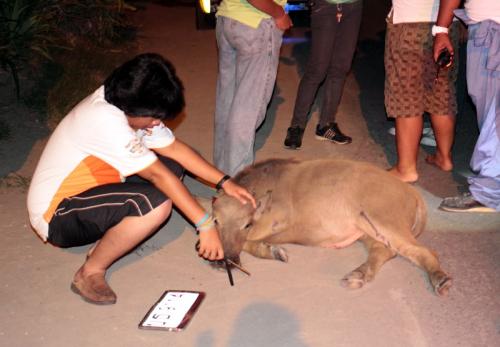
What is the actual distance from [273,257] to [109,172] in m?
1.29

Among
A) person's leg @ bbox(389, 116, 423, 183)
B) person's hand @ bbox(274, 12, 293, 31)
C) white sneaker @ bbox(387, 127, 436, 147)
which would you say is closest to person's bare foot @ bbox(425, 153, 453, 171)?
person's leg @ bbox(389, 116, 423, 183)

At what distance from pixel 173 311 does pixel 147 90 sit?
1.36 m

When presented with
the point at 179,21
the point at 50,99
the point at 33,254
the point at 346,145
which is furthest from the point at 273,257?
the point at 179,21

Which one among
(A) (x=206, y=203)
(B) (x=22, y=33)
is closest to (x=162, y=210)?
(A) (x=206, y=203)

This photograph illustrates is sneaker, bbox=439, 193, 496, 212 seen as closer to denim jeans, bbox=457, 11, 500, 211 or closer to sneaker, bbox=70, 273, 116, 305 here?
denim jeans, bbox=457, 11, 500, 211

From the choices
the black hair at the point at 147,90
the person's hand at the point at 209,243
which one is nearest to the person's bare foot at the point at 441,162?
the person's hand at the point at 209,243

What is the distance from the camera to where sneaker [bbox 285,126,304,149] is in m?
6.55

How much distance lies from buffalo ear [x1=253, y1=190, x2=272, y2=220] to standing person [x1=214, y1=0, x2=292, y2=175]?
0.91 metres

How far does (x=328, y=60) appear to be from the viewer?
6293 mm

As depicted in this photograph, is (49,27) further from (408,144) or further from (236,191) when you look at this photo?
(236,191)

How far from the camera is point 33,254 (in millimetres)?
4812

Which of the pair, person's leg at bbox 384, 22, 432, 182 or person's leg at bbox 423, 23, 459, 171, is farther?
person's leg at bbox 423, 23, 459, 171

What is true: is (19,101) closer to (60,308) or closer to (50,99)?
(50,99)

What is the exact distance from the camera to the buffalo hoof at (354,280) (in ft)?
14.0
